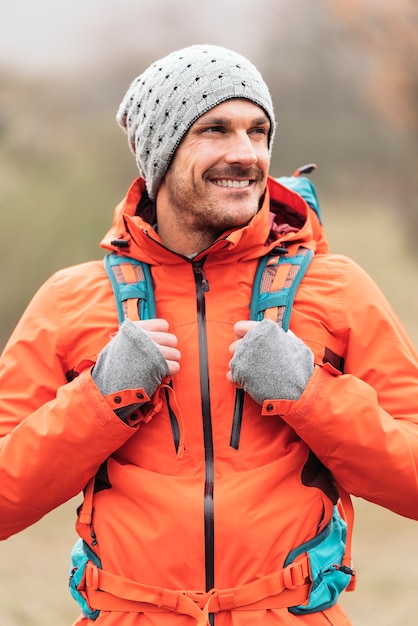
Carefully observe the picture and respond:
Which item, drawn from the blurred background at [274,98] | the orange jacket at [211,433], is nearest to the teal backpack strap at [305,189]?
the orange jacket at [211,433]

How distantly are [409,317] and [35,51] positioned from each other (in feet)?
12.6

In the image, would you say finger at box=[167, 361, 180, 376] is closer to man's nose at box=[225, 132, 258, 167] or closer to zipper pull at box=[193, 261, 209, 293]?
zipper pull at box=[193, 261, 209, 293]

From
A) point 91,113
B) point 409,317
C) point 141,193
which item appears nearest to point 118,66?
point 91,113

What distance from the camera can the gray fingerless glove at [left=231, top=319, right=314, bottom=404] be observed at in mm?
1829

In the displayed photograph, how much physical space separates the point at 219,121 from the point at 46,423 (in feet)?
2.70

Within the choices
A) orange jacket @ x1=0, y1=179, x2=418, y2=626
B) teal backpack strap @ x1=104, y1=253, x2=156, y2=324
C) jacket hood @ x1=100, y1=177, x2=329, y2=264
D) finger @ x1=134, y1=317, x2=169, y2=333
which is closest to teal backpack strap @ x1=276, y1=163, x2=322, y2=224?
jacket hood @ x1=100, y1=177, x2=329, y2=264

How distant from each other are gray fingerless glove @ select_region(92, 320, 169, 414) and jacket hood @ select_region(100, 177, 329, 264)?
0.94 feet

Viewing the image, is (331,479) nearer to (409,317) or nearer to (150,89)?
(150,89)

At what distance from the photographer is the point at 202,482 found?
1.88 metres

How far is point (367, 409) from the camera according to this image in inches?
72.7

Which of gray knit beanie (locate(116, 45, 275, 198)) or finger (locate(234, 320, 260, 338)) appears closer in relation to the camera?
finger (locate(234, 320, 260, 338))

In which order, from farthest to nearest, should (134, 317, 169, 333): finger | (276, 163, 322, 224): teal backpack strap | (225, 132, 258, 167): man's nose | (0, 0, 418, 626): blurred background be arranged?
1. (0, 0, 418, 626): blurred background
2. (276, 163, 322, 224): teal backpack strap
3. (225, 132, 258, 167): man's nose
4. (134, 317, 169, 333): finger

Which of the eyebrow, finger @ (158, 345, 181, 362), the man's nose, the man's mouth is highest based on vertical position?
the eyebrow

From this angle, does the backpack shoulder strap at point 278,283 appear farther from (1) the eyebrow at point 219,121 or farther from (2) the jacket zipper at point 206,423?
(1) the eyebrow at point 219,121
